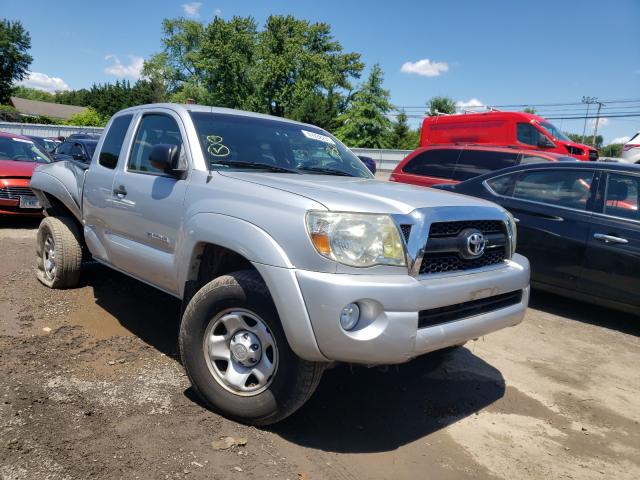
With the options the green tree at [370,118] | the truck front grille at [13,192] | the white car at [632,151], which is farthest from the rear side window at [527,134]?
the green tree at [370,118]

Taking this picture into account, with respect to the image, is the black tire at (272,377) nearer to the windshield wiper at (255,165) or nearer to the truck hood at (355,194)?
the truck hood at (355,194)

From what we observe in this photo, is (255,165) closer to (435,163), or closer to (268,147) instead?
(268,147)

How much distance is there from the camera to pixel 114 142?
14.8 feet

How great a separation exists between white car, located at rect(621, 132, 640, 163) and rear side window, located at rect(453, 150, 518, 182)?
22.0 feet

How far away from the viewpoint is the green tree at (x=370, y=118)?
159 ft

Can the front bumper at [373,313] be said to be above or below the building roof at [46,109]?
below

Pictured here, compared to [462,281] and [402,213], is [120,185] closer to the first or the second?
[402,213]

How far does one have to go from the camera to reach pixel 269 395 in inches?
110

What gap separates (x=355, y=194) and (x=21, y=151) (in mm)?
9245

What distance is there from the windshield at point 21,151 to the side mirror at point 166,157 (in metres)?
7.51

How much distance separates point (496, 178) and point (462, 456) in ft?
13.7

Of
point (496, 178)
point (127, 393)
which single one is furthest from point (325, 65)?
point (127, 393)

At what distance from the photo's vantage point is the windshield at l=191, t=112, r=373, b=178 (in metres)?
3.62

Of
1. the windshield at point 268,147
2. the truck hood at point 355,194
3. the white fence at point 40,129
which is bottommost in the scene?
the truck hood at point 355,194
